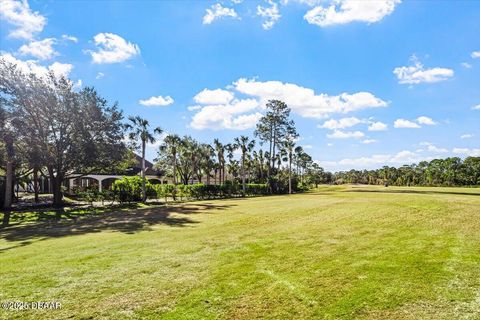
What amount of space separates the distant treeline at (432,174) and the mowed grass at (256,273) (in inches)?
3492

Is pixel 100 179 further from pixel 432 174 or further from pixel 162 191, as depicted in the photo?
pixel 432 174

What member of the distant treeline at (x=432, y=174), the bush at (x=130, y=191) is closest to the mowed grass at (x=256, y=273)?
the bush at (x=130, y=191)

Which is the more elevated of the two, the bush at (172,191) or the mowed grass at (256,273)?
the bush at (172,191)

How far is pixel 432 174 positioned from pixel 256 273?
105 meters

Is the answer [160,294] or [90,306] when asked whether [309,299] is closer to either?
[160,294]

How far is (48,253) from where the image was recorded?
11.2 meters

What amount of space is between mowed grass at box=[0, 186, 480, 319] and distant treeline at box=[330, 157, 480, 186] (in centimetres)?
8870

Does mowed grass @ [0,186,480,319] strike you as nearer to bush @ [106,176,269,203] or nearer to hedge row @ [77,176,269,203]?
hedge row @ [77,176,269,203]

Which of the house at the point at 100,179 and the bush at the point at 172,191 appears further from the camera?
the house at the point at 100,179

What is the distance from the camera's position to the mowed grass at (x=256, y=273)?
19.4ft

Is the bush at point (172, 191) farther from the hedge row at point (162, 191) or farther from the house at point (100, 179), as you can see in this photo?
the house at point (100, 179)

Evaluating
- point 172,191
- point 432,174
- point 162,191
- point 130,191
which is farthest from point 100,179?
point 432,174

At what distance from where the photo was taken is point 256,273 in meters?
8.02

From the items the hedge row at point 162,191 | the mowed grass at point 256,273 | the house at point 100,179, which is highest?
the house at point 100,179
